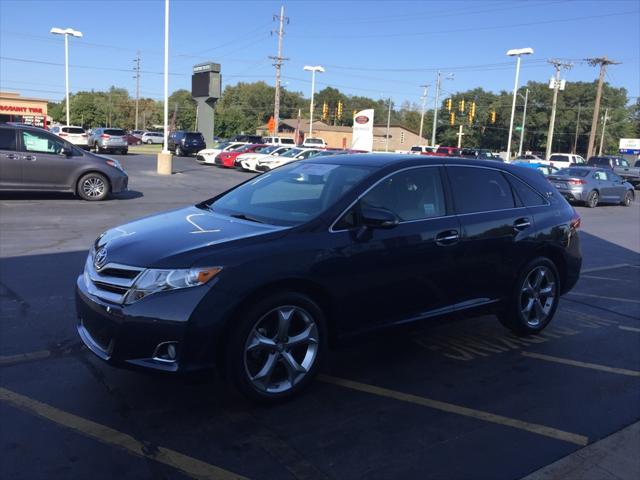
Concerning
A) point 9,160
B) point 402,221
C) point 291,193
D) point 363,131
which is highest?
point 363,131

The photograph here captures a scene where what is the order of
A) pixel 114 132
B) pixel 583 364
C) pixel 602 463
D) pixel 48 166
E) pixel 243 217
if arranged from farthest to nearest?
pixel 114 132, pixel 48 166, pixel 583 364, pixel 243 217, pixel 602 463

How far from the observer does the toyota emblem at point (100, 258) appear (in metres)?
3.71

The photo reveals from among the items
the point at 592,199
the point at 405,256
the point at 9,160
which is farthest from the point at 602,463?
the point at 592,199

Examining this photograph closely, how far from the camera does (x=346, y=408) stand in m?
3.82

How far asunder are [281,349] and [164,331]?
0.80 metres

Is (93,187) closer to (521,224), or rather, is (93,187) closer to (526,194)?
(526,194)

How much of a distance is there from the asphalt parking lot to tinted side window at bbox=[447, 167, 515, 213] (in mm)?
1118

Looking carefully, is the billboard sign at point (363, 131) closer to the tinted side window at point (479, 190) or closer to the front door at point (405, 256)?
the tinted side window at point (479, 190)

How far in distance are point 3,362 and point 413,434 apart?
3.10 meters

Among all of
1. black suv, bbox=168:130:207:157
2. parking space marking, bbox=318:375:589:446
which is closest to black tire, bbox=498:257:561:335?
parking space marking, bbox=318:375:589:446

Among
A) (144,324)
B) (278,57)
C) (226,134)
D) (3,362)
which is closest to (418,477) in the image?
(144,324)

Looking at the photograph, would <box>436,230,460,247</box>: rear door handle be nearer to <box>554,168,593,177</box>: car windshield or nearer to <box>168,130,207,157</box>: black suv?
<box>554,168,593,177</box>: car windshield

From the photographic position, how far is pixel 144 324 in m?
3.34

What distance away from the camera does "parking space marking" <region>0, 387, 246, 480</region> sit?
9.98 ft
